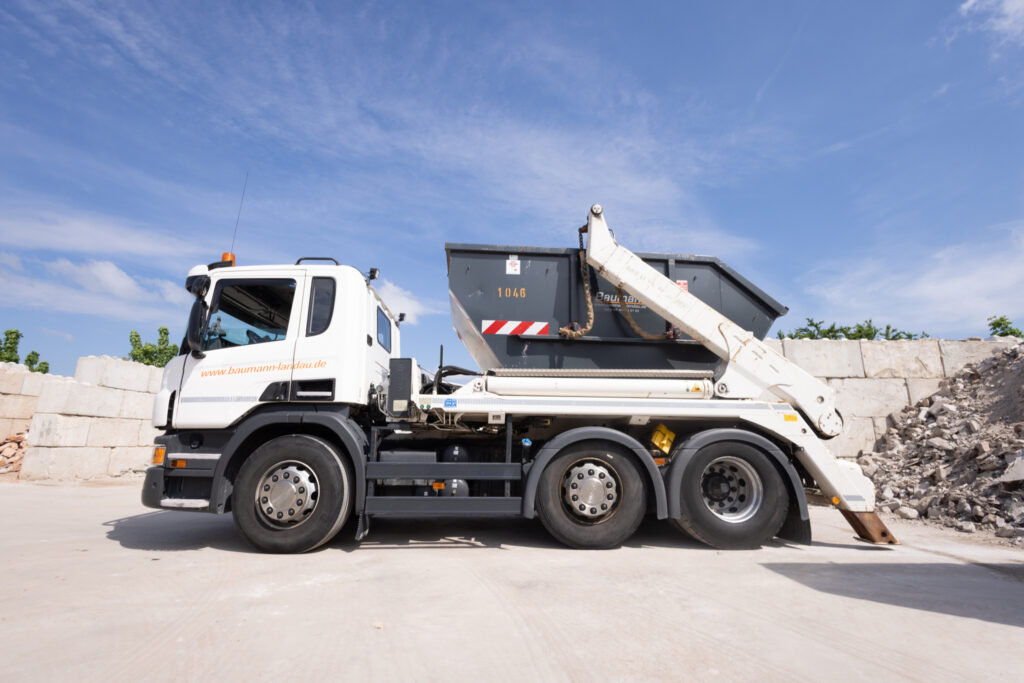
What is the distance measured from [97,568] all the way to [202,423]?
1370 millimetres

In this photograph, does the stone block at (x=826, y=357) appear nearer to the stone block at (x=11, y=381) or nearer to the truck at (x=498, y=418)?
the truck at (x=498, y=418)

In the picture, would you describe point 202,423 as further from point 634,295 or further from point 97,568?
point 634,295

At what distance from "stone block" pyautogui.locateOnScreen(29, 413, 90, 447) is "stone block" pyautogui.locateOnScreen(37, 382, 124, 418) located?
0.45ft

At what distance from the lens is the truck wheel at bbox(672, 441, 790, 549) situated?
5.27 m

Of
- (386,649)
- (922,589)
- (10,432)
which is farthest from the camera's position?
(10,432)

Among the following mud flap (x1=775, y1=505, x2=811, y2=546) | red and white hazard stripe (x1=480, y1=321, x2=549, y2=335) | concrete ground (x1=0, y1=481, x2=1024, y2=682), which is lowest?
concrete ground (x1=0, y1=481, x2=1024, y2=682)

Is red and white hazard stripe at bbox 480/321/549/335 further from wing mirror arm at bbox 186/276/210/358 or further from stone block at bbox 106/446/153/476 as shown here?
stone block at bbox 106/446/153/476

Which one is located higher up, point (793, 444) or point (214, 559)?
point (793, 444)

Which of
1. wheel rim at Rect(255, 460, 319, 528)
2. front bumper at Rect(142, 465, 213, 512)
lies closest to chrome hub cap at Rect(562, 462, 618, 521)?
wheel rim at Rect(255, 460, 319, 528)

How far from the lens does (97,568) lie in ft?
14.5

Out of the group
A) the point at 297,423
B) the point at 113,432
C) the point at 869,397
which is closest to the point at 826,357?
the point at 869,397

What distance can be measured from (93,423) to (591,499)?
1207cm

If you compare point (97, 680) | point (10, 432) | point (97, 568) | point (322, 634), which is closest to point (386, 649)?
point (322, 634)

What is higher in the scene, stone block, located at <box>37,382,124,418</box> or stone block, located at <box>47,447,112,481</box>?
stone block, located at <box>37,382,124,418</box>
